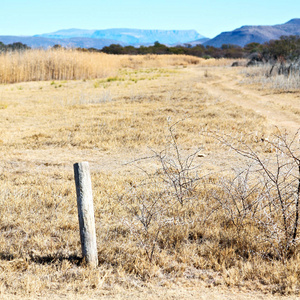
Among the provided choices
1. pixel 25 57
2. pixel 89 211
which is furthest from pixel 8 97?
pixel 89 211

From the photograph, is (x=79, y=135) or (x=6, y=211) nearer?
(x=6, y=211)

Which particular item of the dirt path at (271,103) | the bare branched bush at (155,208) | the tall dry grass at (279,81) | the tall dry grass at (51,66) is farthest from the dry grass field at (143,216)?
the tall dry grass at (51,66)

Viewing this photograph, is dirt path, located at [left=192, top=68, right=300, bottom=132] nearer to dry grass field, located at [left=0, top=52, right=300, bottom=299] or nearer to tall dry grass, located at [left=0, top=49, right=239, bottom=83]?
dry grass field, located at [left=0, top=52, right=300, bottom=299]

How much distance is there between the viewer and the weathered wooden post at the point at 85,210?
298cm

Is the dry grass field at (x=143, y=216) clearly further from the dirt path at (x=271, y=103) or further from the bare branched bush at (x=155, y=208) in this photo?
the dirt path at (x=271, y=103)

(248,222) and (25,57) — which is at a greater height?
(25,57)

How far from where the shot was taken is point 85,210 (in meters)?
3.03

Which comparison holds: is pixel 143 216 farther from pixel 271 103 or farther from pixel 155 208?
pixel 271 103

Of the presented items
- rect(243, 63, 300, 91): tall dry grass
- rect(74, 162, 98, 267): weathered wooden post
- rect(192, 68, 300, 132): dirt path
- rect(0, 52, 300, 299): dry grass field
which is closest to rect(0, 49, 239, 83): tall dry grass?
rect(192, 68, 300, 132): dirt path

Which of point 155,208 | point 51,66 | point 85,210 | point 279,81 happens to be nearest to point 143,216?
point 155,208

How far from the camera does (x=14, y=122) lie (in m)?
9.42

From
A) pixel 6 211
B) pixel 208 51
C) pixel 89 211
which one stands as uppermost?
pixel 208 51

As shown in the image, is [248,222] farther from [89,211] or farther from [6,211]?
[6,211]

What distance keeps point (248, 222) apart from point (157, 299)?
151 centimetres
